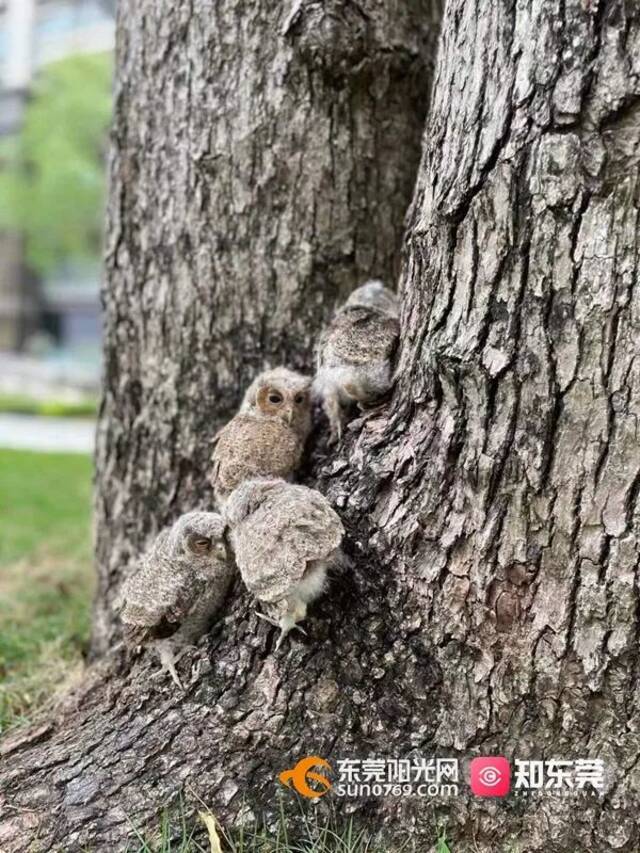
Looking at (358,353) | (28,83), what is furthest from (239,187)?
(28,83)

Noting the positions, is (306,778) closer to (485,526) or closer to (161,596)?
(161,596)

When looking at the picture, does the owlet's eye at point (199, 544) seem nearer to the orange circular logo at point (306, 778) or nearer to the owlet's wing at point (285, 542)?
the owlet's wing at point (285, 542)

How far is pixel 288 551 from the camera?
2.20 m

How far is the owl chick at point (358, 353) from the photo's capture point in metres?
2.58

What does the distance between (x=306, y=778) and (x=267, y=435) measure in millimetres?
1058

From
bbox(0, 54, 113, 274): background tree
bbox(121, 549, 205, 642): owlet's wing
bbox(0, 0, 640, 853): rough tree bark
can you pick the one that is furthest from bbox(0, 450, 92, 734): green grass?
bbox(0, 54, 113, 274): background tree

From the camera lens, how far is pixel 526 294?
6.68ft

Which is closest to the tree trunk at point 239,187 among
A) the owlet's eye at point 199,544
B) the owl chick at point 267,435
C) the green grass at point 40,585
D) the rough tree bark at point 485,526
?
the owl chick at point 267,435

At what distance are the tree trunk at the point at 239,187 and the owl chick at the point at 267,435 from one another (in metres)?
0.39

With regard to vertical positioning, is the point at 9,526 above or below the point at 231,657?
below

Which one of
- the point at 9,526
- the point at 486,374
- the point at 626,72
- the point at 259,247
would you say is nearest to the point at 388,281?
the point at 259,247

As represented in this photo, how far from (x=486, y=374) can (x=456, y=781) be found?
1.12m

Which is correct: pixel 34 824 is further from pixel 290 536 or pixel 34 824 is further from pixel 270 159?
pixel 270 159

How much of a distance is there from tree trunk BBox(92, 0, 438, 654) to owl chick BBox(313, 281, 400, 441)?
0.43 m
